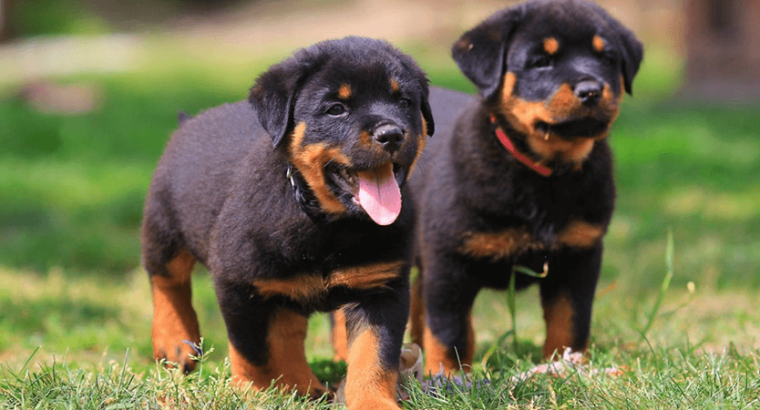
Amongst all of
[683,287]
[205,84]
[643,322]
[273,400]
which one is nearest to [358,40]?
[273,400]

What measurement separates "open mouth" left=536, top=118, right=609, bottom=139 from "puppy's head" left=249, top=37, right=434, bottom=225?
861mm

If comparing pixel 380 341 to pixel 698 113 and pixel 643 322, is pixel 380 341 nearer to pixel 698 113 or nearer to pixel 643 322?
pixel 643 322

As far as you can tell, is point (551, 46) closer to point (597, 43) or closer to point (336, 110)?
point (597, 43)

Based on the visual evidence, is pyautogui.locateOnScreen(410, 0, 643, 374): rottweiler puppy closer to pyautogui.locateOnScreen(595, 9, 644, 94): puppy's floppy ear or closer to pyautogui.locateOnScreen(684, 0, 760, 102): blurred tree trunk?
pyautogui.locateOnScreen(595, 9, 644, 94): puppy's floppy ear

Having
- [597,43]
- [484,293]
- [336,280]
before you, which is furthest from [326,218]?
[484,293]

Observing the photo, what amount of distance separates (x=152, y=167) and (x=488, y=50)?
507 cm

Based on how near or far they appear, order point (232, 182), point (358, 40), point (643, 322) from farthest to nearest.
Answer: point (643, 322), point (232, 182), point (358, 40)

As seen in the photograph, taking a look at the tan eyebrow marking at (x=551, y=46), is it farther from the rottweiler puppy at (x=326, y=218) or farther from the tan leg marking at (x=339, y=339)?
the tan leg marking at (x=339, y=339)

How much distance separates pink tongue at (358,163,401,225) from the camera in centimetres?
290

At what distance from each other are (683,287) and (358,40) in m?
2.82

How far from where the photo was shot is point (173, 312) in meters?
3.86

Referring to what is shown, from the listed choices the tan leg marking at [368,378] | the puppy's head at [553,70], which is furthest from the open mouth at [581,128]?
the tan leg marking at [368,378]

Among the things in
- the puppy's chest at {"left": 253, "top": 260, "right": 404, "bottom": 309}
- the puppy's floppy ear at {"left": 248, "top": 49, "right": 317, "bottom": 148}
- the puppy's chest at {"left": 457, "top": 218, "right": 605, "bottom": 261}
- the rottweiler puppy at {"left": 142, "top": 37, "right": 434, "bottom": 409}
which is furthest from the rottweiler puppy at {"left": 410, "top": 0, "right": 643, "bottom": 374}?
the puppy's floppy ear at {"left": 248, "top": 49, "right": 317, "bottom": 148}

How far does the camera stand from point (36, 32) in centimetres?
1648
